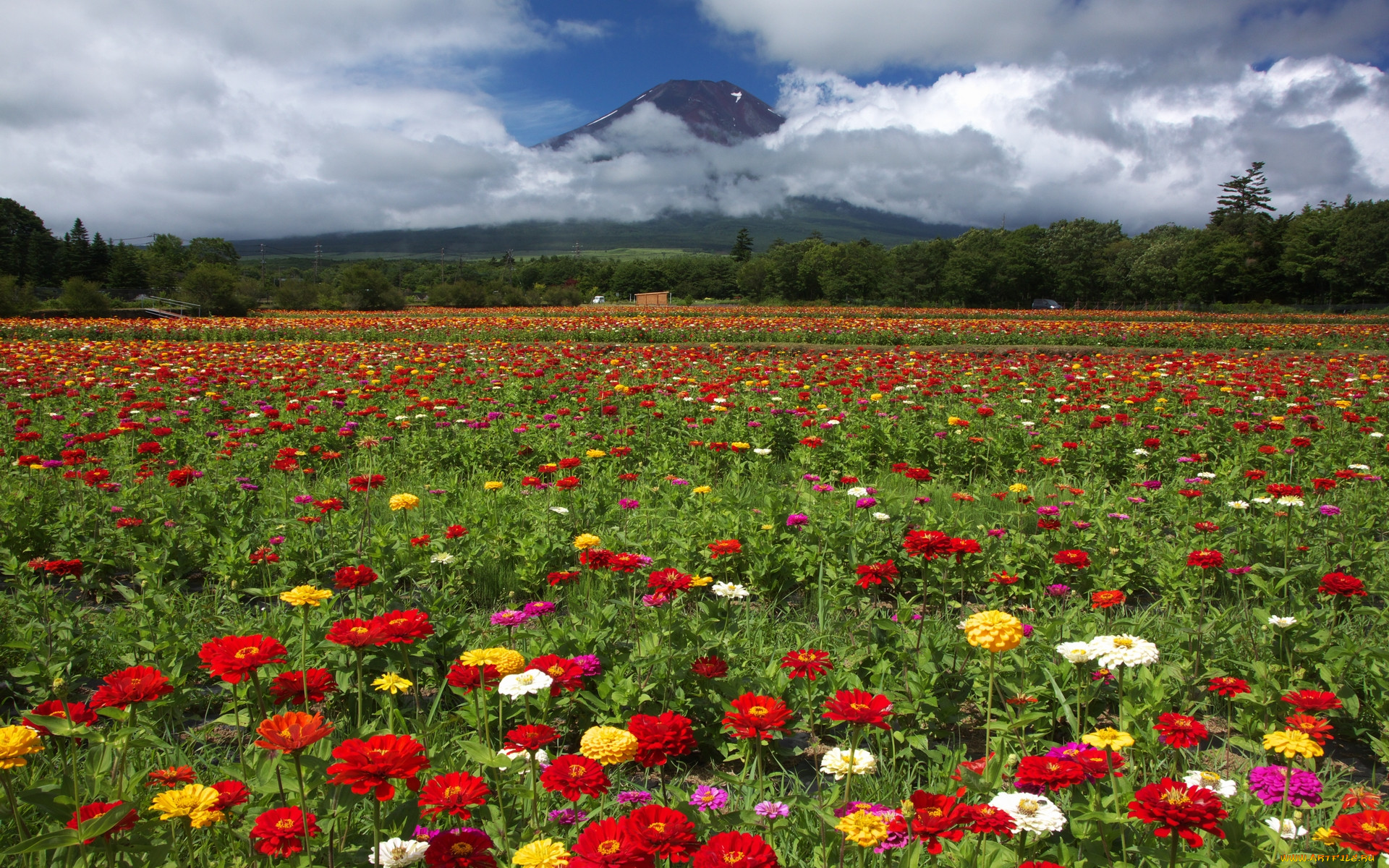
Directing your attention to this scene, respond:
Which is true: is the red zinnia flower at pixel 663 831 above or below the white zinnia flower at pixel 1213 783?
above

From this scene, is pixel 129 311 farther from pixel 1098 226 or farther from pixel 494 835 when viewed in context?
pixel 1098 226

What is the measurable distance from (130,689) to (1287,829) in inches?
104

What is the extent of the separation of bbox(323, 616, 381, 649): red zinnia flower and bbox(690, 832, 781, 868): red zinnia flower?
3.21 ft

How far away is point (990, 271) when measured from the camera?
2872 inches

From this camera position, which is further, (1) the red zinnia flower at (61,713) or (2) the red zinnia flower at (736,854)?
(1) the red zinnia flower at (61,713)

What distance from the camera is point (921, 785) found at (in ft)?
7.54

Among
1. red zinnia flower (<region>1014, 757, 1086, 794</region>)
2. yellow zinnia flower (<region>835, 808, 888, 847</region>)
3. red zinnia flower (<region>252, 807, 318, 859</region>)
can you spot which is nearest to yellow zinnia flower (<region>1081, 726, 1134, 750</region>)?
red zinnia flower (<region>1014, 757, 1086, 794</region>)

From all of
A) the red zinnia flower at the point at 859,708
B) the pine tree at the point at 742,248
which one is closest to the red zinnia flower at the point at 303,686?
the red zinnia flower at the point at 859,708

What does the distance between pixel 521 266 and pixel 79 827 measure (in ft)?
404

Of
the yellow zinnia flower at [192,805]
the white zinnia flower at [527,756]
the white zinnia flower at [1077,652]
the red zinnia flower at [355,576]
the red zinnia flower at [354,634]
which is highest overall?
the red zinnia flower at [354,634]

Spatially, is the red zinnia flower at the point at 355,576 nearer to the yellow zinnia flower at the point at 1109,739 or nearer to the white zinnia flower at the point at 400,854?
the white zinnia flower at the point at 400,854

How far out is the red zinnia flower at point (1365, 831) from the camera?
125 cm

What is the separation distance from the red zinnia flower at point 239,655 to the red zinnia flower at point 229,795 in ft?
0.70

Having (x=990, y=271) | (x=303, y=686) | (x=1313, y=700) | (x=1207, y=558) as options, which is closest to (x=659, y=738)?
(x=303, y=686)
